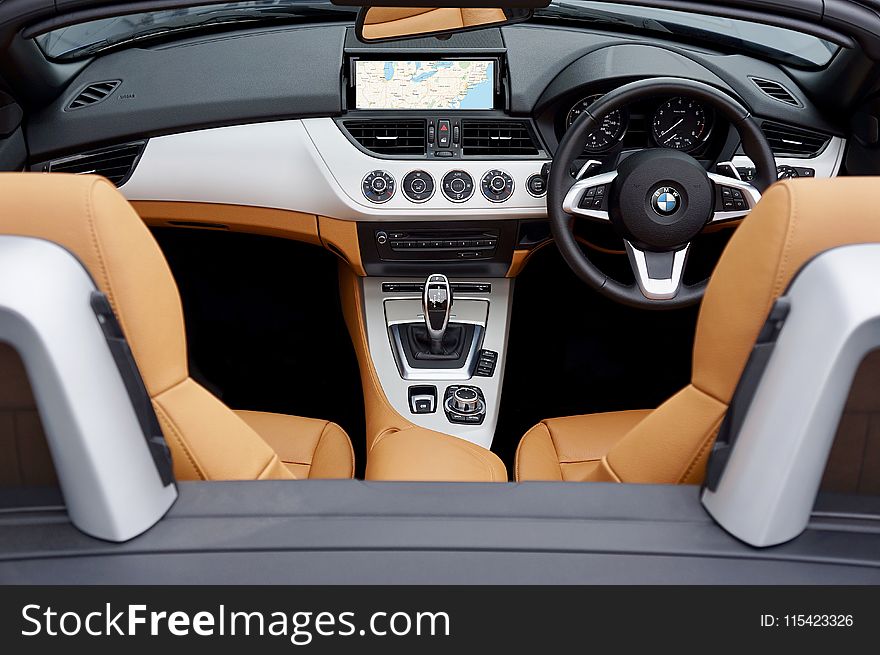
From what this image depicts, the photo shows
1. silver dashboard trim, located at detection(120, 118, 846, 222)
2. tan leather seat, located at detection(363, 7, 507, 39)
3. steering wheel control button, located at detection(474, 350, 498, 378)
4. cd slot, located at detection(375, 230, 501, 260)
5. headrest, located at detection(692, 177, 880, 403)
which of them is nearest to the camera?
headrest, located at detection(692, 177, 880, 403)

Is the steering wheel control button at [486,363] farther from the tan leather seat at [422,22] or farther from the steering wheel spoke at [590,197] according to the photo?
the tan leather seat at [422,22]

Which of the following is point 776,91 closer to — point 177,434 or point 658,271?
point 658,271

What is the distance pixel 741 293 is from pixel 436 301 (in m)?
1.51

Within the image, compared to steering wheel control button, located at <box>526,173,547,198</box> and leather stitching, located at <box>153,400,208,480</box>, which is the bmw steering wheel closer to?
steering wheel control button, located at <box>526,173,547,198</box>

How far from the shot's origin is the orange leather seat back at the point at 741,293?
96 cm

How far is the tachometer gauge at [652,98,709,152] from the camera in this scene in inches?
90.2

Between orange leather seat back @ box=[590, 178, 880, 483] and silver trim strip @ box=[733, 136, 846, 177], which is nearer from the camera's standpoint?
orange leather seat back @ box=[590, 178, 880, 483]

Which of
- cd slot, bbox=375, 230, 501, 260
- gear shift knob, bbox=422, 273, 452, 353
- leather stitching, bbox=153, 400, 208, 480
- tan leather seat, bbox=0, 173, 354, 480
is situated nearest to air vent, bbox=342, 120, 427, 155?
cd slot, bbox=375, 230, 501, 260

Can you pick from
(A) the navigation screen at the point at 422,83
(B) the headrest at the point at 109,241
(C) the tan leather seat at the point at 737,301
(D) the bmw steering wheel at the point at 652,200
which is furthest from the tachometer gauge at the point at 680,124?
(B) the headrest at the point at 109,241

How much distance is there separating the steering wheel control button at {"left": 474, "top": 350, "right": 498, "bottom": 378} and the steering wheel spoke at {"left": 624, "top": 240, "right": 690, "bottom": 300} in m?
0.54

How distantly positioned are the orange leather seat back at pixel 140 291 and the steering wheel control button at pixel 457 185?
1.24m

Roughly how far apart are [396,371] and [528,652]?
164 cm

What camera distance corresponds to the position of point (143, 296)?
1048 mm

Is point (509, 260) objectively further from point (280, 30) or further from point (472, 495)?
point (472, 495)
